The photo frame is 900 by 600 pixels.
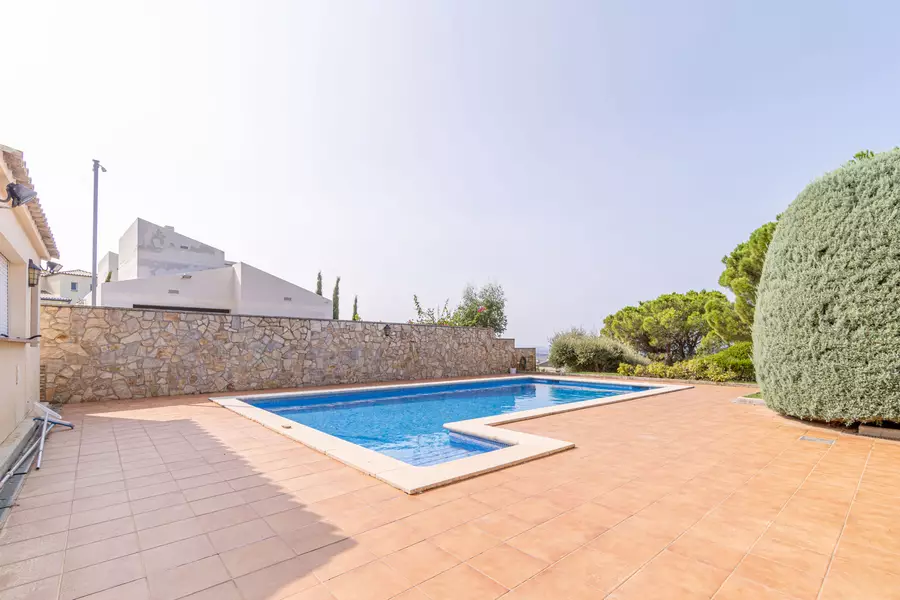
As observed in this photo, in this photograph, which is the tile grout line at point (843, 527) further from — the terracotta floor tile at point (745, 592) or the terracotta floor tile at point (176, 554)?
the terracotta floor tile at point (176, 554)

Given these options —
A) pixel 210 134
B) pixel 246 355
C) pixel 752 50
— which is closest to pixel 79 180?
pixel 210 134

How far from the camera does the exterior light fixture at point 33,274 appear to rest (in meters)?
6.08

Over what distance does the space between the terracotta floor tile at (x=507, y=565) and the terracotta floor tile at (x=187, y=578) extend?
1.30m

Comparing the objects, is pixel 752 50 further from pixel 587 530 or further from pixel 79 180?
pixel 79 180

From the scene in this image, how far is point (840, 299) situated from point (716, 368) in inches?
294

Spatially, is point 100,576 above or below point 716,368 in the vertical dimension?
above

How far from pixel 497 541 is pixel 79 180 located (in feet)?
66.0

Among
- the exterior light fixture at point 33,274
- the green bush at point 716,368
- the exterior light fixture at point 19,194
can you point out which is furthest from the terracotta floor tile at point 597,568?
the green bush at point 716,368

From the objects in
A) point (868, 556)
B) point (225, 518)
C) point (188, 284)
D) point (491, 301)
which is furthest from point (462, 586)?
point (491, 301)

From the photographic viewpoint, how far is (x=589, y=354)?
1531cm

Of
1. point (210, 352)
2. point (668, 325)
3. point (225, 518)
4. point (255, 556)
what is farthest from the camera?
point (668, 325)

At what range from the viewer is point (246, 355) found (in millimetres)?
9844

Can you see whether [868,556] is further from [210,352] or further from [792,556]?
[210,352]

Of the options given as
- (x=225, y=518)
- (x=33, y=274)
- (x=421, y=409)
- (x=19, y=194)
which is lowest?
(x=421, y=409)
